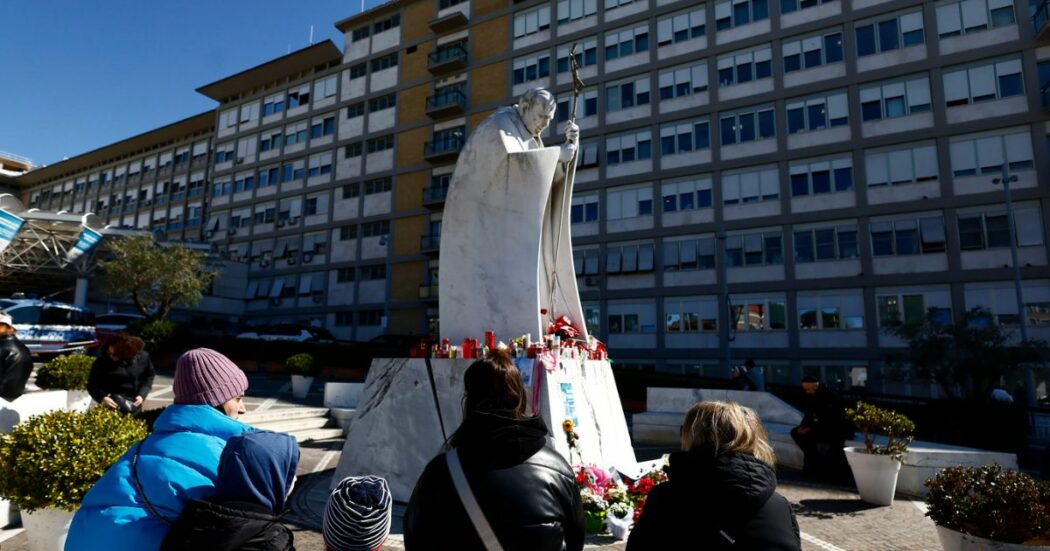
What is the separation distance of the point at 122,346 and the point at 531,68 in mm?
31515

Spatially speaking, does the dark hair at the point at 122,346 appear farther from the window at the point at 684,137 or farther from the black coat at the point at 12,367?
the window at the point at 684,137

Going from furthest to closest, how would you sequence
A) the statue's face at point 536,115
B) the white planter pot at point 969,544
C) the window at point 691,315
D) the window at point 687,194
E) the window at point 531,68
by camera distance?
the window at point 531,68, the window at point 687,194, the window at point 691,315, the statue's face at point 536,115, the white planter pot at point 969,544

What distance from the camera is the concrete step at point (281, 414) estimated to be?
35.2ft

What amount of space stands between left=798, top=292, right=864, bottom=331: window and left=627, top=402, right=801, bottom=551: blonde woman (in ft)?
87.0

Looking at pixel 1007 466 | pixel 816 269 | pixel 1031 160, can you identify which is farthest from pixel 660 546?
pixel 1031 160

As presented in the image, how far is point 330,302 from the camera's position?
40094 millimetres

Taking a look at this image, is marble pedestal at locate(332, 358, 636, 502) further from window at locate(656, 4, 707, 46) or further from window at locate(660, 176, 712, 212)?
window at locate(656, 4, 707, 46)

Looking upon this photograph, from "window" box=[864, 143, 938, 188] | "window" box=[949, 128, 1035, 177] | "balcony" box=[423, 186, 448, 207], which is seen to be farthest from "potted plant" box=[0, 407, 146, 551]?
"balcony" box=[423, 186, 448, 207]

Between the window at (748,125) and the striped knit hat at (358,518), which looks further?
the window at (748,125)

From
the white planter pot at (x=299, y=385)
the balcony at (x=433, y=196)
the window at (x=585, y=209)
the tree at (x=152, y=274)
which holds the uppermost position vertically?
the balcony at (x=433, y=196)

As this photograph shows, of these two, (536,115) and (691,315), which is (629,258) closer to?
(691,315)

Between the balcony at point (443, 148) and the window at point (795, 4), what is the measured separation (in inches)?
740

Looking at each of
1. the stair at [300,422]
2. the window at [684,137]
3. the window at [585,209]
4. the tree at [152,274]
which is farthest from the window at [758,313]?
the tree at [152,274]

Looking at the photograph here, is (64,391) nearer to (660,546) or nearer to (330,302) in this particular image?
(660,546)
